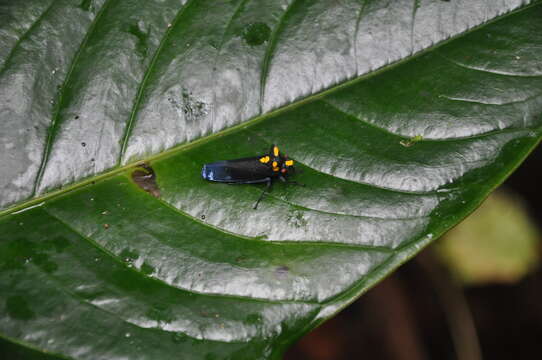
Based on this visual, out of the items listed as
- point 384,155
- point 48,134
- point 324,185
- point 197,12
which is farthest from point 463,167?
point 48,134

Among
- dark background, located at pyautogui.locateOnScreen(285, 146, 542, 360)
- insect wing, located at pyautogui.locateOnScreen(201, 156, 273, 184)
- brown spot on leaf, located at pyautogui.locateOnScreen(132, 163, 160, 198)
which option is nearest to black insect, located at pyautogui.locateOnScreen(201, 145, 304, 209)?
insect wing, located at pyautogui.locateOnScreen(201, 156, 273, 184)

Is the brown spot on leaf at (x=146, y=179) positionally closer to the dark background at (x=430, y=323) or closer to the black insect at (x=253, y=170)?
the black insect at (x=253, y=170)

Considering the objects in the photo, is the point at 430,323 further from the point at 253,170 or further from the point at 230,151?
the point at 230,151

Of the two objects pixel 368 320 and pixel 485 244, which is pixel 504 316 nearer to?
→ pixel 485 244

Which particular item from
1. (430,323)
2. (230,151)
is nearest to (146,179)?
(230,151)

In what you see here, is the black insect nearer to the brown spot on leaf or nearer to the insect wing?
the insect wing
